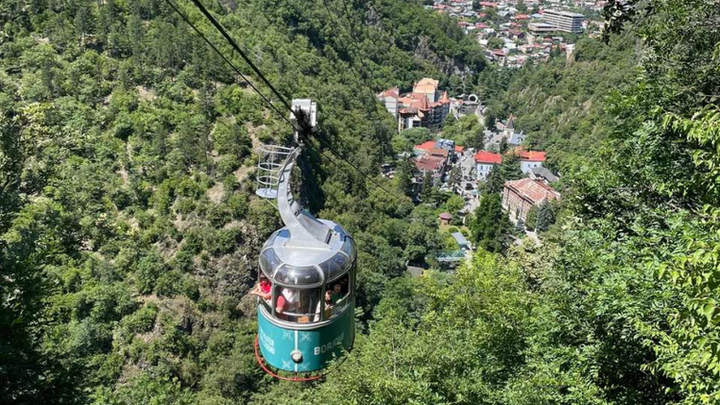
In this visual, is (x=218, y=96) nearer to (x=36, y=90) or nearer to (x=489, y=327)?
(x=36, y=90)

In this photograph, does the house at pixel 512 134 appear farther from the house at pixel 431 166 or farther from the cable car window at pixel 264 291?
the cable car window at pixel 264 291

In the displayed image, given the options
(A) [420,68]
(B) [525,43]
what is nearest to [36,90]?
(A) [420,68]

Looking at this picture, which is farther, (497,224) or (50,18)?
(497,224)

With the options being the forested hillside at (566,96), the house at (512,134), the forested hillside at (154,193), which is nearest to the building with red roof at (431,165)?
the forested hillside at (566,96)

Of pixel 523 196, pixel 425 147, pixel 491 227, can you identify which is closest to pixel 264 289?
pixel 491 227

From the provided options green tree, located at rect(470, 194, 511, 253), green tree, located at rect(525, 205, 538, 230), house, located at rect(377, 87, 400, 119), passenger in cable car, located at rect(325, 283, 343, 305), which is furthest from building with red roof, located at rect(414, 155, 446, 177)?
passenger in cable car, located at rect(325, 283, 343, 305)

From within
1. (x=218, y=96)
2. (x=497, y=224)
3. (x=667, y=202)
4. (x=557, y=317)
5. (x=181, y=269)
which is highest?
(x=667, y=202)
